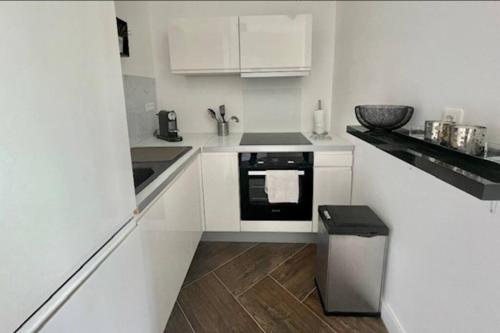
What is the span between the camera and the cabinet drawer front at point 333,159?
216cm

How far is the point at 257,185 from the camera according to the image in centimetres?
225

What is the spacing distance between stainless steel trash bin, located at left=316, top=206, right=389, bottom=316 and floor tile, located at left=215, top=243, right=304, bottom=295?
1.70 feet

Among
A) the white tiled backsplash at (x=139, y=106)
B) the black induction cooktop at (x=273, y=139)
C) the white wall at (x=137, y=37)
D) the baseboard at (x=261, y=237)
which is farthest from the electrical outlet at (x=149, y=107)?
the baseboard at (x=261, y=237)

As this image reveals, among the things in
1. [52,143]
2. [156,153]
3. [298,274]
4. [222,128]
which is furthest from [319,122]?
[52,143]

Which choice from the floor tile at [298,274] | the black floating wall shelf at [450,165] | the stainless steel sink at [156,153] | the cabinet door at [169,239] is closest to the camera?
the black floating wall shelf at [450,165]

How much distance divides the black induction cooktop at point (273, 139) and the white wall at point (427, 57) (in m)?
0.45

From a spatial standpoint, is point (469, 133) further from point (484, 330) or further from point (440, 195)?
point (484, 330)

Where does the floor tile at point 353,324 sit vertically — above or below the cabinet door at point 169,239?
below

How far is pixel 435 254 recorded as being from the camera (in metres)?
1.11

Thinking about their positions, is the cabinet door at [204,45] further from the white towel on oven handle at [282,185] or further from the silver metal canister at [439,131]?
the silver metal canister at [439,131]

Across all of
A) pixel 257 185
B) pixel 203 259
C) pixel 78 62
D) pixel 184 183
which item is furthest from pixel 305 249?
pixel 78 62

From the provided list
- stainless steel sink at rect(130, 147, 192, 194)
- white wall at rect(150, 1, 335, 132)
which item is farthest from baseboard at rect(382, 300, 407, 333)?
white wall at rect(150, 1, 335, 132)

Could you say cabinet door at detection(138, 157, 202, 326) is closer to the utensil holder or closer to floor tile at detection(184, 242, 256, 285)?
floor tile at detection(184, 242, 256, 285)

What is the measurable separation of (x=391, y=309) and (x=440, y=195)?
0.77 metres
